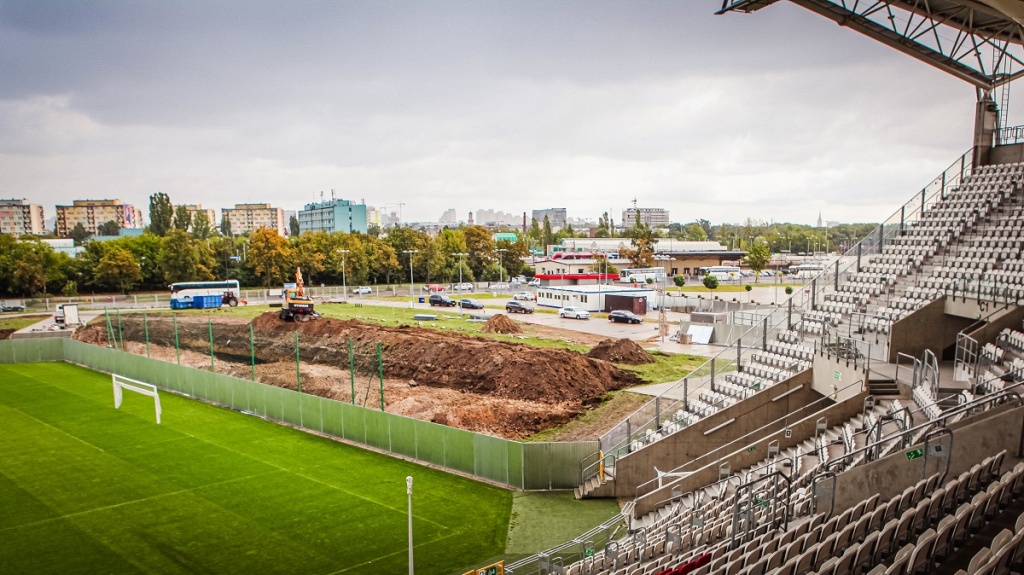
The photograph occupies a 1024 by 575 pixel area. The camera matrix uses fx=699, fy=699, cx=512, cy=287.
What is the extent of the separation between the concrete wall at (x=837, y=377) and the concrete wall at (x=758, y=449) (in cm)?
29

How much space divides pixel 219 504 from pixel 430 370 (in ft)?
62.0

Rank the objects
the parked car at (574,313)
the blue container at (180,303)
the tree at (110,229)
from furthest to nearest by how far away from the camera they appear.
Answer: the tree at (110,229)
the blue container at (180,303)
the parked car at (574,313)

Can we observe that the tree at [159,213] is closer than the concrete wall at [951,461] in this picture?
No

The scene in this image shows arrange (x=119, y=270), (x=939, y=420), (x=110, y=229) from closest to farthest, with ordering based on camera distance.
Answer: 1. (x=939, y=420)
2. (x=119, y=270)
3. (x=110, y=229)

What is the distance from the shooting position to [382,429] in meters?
21.9

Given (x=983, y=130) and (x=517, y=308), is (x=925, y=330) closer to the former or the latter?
(x=983, y=130)

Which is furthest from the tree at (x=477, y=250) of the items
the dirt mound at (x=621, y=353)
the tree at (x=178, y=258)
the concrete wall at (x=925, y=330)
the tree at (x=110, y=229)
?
the tree at (x=110, y=229)

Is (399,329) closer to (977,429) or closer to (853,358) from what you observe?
(853,358)

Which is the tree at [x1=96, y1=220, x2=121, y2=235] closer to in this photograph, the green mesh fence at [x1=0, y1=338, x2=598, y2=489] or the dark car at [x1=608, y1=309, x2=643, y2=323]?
the dark car at [x1=608, y1=309, x2=643, y2=323]

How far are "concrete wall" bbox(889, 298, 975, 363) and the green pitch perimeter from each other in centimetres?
1153

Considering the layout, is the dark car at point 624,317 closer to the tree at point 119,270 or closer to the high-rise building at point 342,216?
the tree at point 119,270

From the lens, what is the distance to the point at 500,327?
1928 inches

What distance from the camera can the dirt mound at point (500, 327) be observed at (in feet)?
160

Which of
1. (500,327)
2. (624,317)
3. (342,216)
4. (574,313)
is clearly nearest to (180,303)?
(500,327)
